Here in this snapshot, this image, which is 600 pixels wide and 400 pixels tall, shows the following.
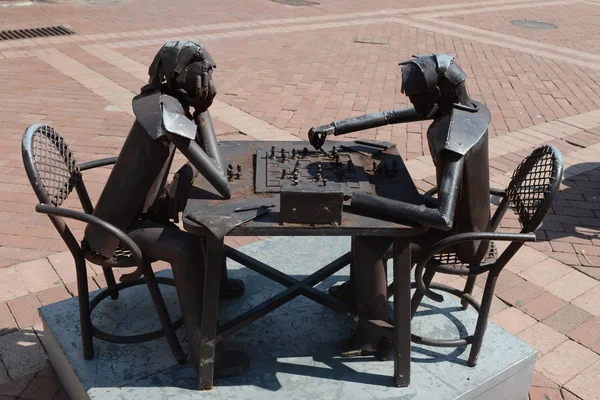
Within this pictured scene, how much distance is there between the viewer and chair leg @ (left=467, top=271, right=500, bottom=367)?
2.59 metres

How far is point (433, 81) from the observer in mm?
2332

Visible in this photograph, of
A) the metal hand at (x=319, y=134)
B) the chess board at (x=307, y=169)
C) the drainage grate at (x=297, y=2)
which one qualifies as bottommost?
the drainage grate at (x=297, y=2)

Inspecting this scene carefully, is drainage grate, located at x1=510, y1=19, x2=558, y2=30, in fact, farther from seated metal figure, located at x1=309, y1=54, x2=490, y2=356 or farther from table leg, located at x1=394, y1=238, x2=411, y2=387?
table leg, located at x1=394, y1=238, x2=411, y2=387

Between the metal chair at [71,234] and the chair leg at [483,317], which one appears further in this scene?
the chair leg at [483,317]

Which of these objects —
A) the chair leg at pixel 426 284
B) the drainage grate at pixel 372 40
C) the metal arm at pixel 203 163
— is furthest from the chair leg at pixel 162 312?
the drainage grate at pixel 372 40

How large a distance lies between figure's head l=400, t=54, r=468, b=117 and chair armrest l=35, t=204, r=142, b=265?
3.91 ft

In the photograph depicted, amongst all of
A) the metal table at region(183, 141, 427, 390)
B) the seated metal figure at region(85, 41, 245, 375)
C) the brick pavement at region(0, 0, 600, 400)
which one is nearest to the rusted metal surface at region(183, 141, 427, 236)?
the metal table at region(183, 141, 427, 390)

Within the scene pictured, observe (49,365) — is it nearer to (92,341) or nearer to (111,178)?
(92,341)

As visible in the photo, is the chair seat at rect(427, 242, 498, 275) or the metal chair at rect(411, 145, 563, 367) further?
the chair seat at rect(427, 242, 498, 275)

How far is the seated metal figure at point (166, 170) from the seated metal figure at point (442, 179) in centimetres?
62

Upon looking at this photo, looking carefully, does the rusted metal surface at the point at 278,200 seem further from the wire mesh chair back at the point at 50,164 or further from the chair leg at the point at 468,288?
the chair leg at the point at 468,288

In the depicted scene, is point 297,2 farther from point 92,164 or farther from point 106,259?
point 106,259

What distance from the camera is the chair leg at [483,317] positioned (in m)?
2.59

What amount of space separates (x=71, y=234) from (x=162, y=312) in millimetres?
485
